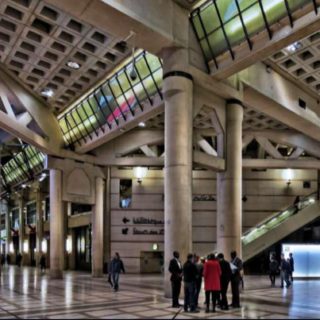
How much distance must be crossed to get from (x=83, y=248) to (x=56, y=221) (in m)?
13.6

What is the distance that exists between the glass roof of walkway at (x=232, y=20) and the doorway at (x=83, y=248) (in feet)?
91.3

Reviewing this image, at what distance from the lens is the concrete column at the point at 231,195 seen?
20562mm

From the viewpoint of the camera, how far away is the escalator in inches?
1246

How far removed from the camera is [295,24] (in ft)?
52.2

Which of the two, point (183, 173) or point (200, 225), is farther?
point (200, 225)

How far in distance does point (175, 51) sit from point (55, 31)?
4.92 meters

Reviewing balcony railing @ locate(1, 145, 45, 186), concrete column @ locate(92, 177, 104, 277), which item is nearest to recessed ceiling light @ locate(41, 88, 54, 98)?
concrete column @ locate(92, 177, 104, 277)

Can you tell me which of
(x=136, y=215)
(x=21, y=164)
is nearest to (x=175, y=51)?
(x=136, y=215)

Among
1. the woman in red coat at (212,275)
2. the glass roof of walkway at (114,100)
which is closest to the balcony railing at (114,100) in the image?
the glass roof of walkway at (114,100)

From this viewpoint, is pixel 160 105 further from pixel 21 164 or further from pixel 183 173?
pixel 21 164

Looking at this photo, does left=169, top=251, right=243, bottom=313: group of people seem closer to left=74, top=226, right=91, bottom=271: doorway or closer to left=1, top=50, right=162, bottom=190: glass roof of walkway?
left=1, top=50, right=162, bottom=190: glass roof of walkway

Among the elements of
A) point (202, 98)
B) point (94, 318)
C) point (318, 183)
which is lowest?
point (94, 318)

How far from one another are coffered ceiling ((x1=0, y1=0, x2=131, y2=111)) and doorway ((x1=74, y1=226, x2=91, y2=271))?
67.1 feet

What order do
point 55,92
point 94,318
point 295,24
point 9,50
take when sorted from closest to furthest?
point 94,318 < point 295,24 < point 9,50 < point 55,92
